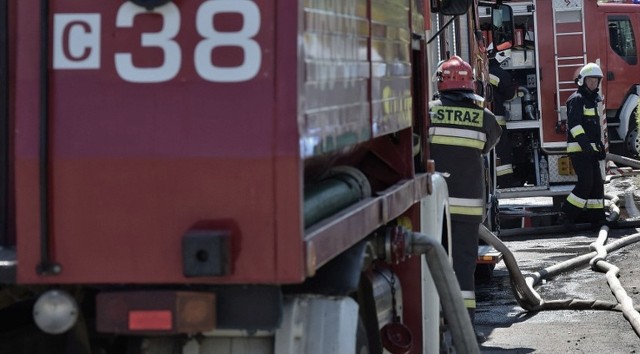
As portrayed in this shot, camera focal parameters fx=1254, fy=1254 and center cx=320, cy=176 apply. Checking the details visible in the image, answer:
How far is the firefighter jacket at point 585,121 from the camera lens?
1511 cm

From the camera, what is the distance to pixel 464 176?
27.4 ft

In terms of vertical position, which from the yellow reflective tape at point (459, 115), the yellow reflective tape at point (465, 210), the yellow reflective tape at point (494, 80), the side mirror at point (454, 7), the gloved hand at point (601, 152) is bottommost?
the yellow reflective tape at point (465, 210)

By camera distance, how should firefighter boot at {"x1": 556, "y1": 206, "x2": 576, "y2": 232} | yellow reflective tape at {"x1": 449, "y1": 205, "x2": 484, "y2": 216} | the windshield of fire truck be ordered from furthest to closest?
1. the windshield of fire truck
2. firefighter boot at {"x1": 556, "y1": 206, "x2": 576, "y2": 232}
3. yellow reflective tape at {"x1": 449, "y1": 205, "x2": 484, "y2": 216}

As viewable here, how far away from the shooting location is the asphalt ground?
27.0 feet

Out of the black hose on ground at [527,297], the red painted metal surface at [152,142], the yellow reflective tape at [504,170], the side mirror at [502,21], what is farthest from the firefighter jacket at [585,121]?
the red painted metal surface at [152,142]

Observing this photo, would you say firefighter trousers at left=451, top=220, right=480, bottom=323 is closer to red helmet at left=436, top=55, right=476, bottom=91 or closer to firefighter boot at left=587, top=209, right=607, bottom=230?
red helmet at left=436, top=55, right=476, bottom=91

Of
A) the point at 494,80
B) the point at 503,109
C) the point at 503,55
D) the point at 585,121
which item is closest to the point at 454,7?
the point at 585,121

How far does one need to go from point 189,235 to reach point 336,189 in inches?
43.3

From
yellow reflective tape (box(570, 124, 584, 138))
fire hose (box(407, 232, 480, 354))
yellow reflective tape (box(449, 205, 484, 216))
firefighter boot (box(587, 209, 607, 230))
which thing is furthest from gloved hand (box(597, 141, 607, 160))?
fire hose (box(407, 232, 480, 354))

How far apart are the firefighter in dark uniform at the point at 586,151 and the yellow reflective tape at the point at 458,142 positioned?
6.98 m

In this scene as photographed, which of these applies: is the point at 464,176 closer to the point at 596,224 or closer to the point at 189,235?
the point at 189,235

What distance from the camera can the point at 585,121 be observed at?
596 inches

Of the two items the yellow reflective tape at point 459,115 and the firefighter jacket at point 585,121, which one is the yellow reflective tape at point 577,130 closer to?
the firefighter jacket at point 585,121

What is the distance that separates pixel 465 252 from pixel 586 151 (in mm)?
7245
